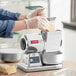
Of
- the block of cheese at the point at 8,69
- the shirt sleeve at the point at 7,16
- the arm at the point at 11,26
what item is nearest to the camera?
the block of cheese at the point at 8,69

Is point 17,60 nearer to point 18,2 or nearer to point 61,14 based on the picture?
point 18,2

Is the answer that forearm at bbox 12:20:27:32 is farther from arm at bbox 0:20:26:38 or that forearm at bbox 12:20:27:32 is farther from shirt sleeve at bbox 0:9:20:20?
shirt sleeve at bbox 0:9:20:20

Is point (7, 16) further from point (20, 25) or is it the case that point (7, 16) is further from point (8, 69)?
point (8, 69)

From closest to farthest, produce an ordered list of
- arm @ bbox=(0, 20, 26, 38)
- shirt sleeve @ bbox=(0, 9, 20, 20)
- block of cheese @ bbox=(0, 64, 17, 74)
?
block of cheese @ bbox=(0, 64, 17, 74)
arm @ bbox=(0, 20, 26, 38)
shirt sleeve @ bbox=(0, 9, 20, 20)

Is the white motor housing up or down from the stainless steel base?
up

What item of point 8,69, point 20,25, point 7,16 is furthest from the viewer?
point 7,16

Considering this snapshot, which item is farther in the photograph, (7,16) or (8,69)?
(7,16)

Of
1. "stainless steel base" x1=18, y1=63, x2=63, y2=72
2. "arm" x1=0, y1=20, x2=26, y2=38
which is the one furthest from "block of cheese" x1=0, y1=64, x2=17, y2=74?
"arm" x1=0, y1=20, x2=26, y2=38

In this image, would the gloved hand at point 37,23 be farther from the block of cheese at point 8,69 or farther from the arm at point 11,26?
the block of cheese at point 8,69

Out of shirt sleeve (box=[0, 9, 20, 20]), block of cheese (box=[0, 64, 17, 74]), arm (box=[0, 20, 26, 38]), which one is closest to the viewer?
block of cheese (box=[0, 64, 17, 74])

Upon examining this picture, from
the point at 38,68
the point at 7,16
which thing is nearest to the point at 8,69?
the point at 38,68

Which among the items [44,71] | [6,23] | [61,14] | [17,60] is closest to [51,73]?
[44,71]

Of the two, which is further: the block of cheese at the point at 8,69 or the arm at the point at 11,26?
the arm at the point at 11,26

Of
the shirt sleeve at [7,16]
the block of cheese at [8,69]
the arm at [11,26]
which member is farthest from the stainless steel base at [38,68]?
the shirt sleeve at [7,16]
